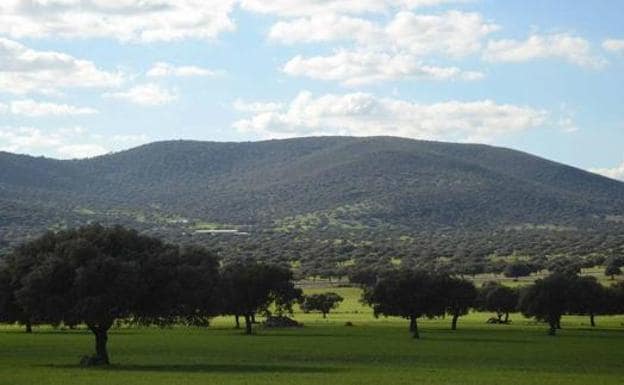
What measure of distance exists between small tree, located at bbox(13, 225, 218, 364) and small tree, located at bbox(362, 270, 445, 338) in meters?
41.4

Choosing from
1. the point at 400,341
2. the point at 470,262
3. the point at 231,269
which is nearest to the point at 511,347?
the point at 400,341

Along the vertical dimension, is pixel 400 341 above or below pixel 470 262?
below

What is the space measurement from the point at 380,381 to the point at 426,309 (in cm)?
5254

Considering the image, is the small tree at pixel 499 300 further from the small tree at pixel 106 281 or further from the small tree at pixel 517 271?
the small tree at pixel 106 281

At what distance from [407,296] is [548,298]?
16545 mm

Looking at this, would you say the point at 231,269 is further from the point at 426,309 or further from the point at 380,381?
the point at 380,381

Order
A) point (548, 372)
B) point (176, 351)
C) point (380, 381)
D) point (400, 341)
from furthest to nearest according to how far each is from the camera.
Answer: point (400, 341)
point (176, 351)
point (548, 372)
point (380, 381)

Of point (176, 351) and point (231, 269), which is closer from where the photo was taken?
point (176, 351)

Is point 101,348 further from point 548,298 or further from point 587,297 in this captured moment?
point 587,297

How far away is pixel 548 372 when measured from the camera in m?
51.5

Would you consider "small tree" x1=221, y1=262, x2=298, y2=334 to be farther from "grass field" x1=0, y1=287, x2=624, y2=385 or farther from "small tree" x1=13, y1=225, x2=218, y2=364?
"small tree" x1=13, y1=225, x2=218, y2=364

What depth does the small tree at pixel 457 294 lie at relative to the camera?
98250 millimetres

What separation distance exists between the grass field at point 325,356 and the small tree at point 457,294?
2.37 m

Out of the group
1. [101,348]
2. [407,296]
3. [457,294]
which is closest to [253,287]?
[407,296]
